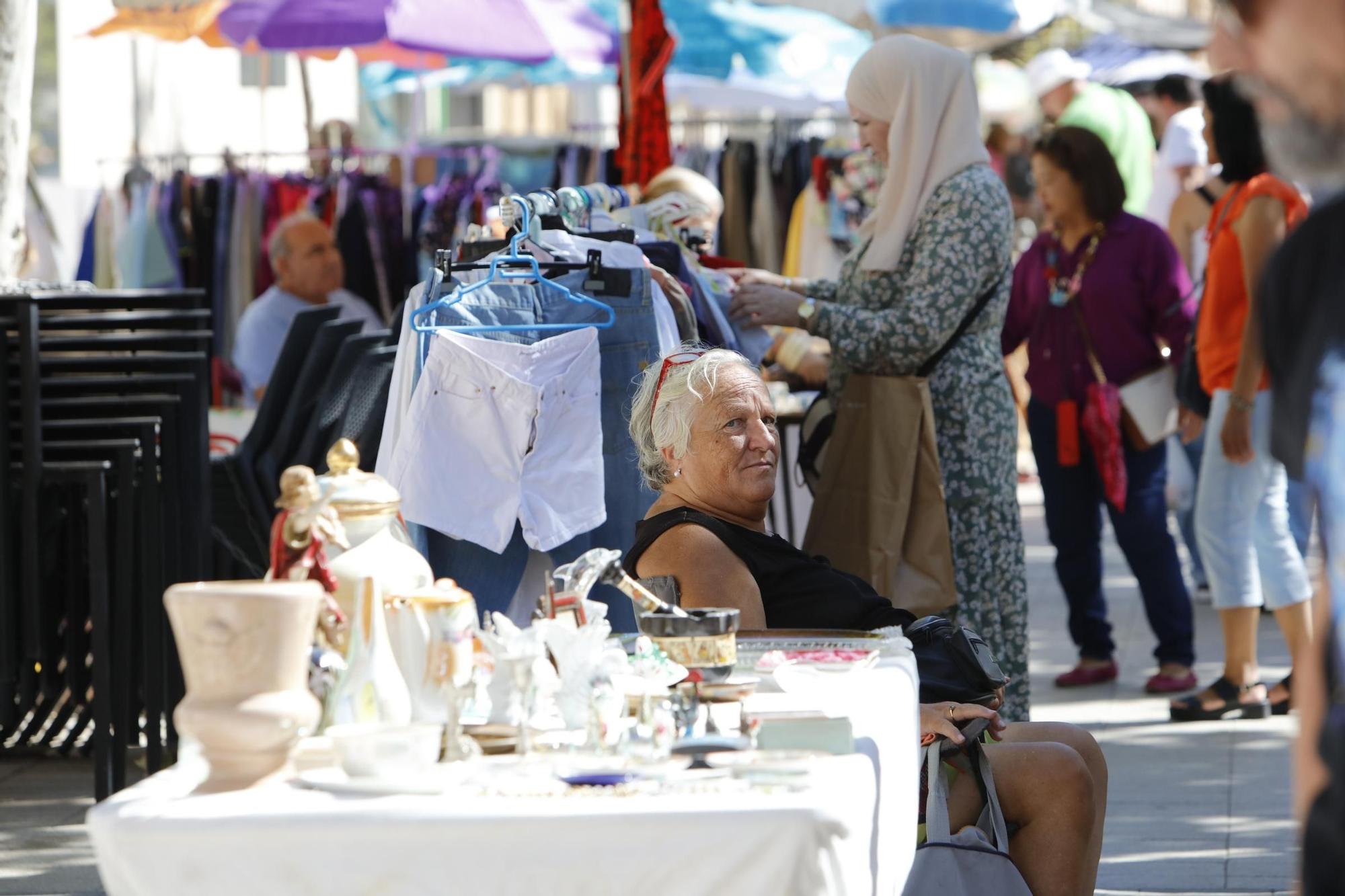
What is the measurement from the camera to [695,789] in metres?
1.99

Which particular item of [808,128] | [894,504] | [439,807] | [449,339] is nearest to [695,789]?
[439,807]

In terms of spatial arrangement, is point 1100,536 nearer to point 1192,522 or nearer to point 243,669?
point 1192,522

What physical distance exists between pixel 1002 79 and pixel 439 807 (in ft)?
75.9

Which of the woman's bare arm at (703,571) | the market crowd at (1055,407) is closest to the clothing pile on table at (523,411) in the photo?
the market crowd at (1055,407)

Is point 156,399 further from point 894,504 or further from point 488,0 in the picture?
point 488,0

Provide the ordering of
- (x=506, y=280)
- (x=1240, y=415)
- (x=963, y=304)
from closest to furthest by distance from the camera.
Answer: (x=506, y=280) → (x=963, y=304) → (x=1240, y=415)

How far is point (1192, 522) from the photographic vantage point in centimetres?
771

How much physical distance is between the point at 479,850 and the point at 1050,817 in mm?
1547

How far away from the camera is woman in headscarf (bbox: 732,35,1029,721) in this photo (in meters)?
4.51

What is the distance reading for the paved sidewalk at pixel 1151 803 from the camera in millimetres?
4227

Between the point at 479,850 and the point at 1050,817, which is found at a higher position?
the point at 479,850

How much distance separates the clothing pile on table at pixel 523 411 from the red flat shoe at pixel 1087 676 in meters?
2.88

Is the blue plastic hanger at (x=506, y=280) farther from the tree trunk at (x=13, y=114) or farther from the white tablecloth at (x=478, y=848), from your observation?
the tree trunk at (x=13, y=114)

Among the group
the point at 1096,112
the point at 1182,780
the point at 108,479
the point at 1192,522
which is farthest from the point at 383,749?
the point at 1096,112
